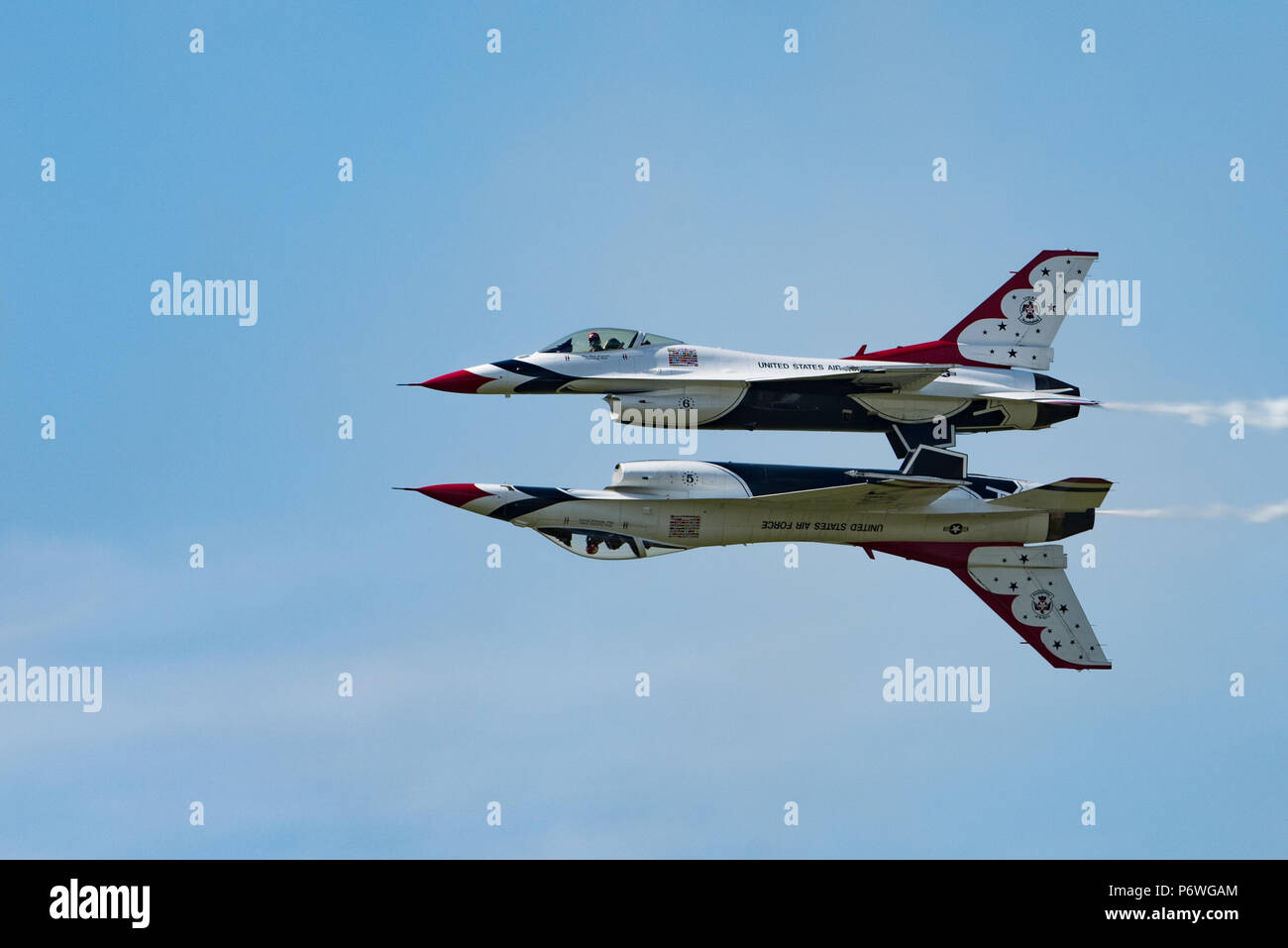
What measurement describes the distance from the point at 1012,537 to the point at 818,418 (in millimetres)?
5061

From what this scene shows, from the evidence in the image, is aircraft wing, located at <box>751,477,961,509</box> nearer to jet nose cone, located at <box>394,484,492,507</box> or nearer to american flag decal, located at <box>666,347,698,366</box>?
american flag decal, located at <box>666,347,698,366</box>

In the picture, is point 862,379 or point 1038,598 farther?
point 1038,598

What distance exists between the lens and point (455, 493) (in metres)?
43.7

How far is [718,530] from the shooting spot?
44.5m

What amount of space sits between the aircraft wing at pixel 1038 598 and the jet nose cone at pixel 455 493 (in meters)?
10.8

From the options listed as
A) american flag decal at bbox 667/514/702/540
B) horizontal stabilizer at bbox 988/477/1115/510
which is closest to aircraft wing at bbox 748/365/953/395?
horizontal stabilizer at bbox 988/477/1115/510

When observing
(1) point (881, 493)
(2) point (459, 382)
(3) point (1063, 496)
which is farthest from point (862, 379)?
(2) point (459, 382)

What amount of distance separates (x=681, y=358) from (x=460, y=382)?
4.79 metres

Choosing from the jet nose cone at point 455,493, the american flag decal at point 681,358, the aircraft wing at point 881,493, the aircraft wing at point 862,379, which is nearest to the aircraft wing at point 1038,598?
the aircraft wing at point 881,493

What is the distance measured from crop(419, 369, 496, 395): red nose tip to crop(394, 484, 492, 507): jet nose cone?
2.09m

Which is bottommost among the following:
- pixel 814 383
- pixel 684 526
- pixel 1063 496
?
pixel 684 526

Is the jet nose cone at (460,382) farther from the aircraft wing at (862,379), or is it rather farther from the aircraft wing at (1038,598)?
the aircraft wing at (1038,598)

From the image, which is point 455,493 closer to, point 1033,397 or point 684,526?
point 684,526
